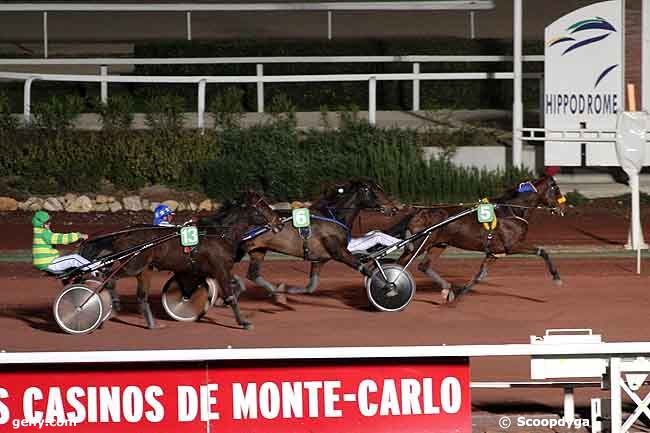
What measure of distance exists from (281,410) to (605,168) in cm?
1309

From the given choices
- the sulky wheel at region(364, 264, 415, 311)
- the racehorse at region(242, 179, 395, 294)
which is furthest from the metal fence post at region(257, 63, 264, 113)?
the sulky wheel at region(364, 264, 415, 311)

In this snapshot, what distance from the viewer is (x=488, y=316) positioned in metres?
12.2

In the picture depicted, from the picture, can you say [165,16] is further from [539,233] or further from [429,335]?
[429,335]

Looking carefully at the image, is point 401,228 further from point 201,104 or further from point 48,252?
point 201,104

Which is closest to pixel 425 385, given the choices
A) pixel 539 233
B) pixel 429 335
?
pixel 429 335

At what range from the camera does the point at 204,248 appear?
11172 mm

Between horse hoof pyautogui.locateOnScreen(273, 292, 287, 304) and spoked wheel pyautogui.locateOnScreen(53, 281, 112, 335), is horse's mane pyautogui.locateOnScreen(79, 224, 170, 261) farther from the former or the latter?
horse hoof pyautogui.locateOnScreen(273, 292, 287, 304)

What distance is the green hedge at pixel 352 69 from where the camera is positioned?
21047mm

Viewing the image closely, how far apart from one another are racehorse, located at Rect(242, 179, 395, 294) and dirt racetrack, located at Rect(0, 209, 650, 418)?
53cm

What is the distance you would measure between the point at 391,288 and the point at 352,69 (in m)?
9.76

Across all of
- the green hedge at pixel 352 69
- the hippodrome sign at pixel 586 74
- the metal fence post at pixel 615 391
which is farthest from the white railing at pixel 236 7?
the metal fence post at pixel 615 391

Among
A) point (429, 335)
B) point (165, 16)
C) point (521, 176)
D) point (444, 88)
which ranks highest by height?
point (165, 16)

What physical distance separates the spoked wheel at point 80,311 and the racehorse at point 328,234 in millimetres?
1453

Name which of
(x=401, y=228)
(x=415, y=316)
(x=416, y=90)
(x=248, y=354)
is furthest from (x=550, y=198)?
(x=416, y=90)
